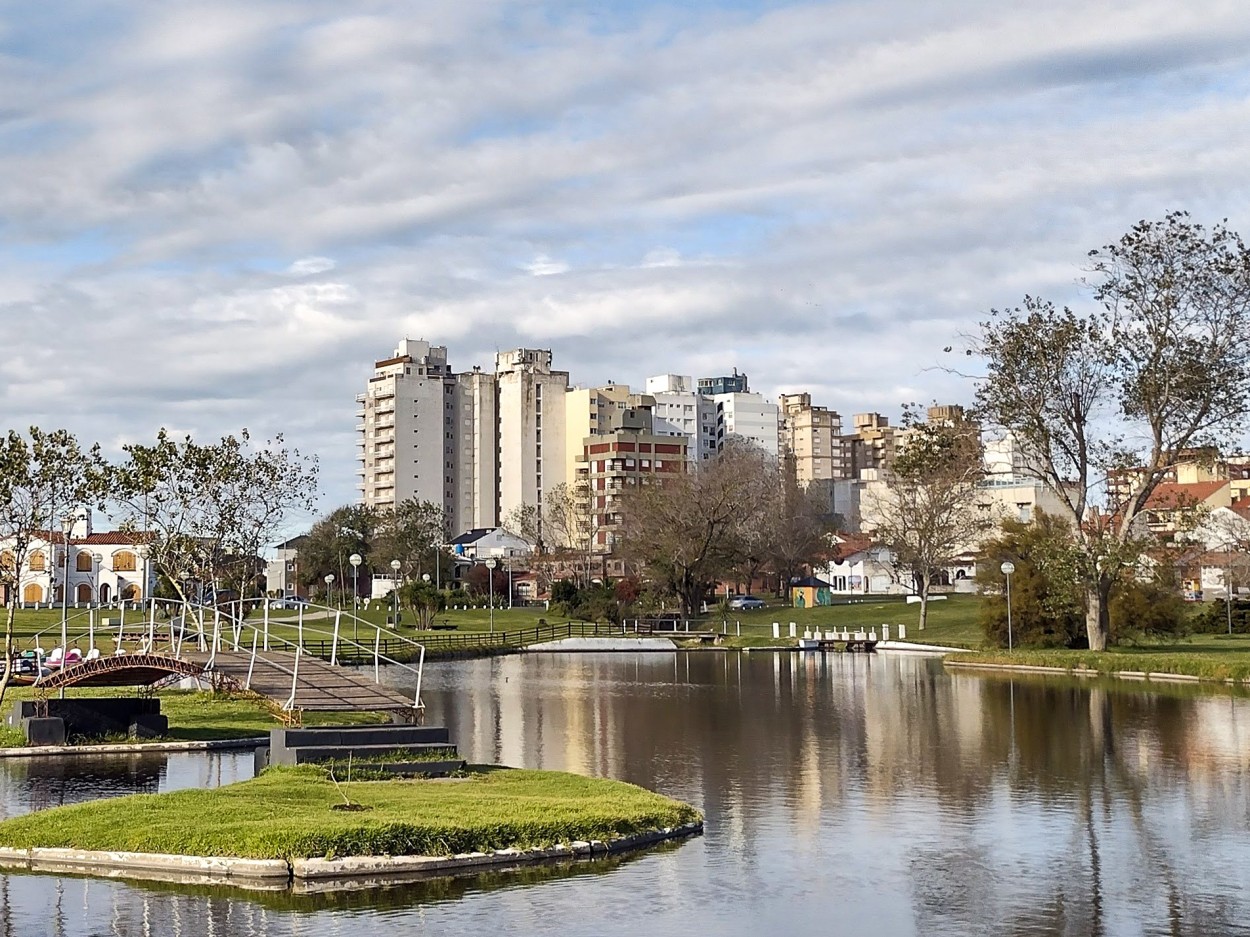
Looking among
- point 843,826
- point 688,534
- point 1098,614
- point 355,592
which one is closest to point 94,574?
point 355,592

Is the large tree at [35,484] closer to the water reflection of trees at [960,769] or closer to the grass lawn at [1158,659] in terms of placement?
the water reflection of trees at [960,769]

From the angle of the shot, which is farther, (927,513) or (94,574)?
(94,574)

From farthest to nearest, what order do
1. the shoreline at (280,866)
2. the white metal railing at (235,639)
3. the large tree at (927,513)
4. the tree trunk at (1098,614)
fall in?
1. the large tree at (927,513)
2. the tree trunk at (1098,614)
3. the white metal railing at (235,639)
4. the shoreline at (280,866)

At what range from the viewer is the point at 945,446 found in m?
74.8

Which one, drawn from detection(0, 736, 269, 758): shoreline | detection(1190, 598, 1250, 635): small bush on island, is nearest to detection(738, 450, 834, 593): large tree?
detection(1190, 598, 1250, 635): small bush on island

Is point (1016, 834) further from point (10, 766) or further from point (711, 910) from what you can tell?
point (10, 766)

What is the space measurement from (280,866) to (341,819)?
1.79m

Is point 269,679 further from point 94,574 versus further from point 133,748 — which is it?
point 94,574

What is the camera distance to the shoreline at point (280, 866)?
19.4 m

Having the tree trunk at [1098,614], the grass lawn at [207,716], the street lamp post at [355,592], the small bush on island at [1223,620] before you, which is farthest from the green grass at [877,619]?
the grass lawn at [207,716]

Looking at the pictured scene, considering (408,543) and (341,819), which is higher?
(408,543)

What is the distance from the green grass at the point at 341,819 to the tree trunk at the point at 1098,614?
A: 40.8 meters

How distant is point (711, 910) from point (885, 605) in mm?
94601

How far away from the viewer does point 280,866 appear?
1955 centimetres
